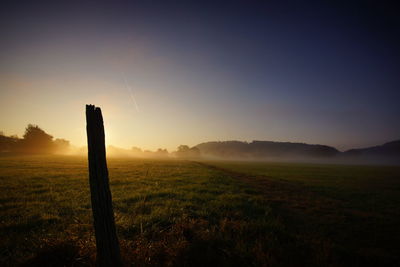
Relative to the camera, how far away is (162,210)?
24.2 ft

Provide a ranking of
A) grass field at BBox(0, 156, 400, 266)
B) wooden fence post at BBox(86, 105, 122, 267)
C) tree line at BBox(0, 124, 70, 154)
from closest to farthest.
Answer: wooden fence post at BBox(86, 105, 122, 267), grass field at BBox(0, 156, 400, 266), tree line at BBox(0, 124, 70, 154)

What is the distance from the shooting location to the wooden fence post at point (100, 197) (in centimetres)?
Result: 351

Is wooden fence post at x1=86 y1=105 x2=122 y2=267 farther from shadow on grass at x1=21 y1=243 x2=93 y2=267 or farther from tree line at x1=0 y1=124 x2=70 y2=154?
tree line at x1=0 y1=124 x2=70 y2=154

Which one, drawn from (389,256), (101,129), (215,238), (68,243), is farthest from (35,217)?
(389,256)

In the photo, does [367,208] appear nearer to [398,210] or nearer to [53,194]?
[398,210]

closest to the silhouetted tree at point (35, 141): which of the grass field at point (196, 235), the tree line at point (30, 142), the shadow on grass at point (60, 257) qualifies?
the tree line at point (30, 142)

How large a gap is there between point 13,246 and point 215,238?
18.0 ft

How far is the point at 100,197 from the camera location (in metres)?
3.56

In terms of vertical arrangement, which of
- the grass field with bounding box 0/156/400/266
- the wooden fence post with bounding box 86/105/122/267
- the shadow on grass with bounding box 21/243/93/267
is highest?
the wooden fence post with bounding box 86/105/122/267

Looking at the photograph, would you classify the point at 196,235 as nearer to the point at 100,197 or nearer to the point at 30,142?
the point at 100,197

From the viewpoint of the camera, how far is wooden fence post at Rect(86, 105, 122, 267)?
3.51 m

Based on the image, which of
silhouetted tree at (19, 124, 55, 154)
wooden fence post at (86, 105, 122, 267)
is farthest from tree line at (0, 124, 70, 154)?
wooden fence post at (86, 105, 122, 267)

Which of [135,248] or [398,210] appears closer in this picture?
[135,248]

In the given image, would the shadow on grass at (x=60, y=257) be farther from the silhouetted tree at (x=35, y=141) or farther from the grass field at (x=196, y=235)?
the silhouetted tree at (x=35, y=141)
